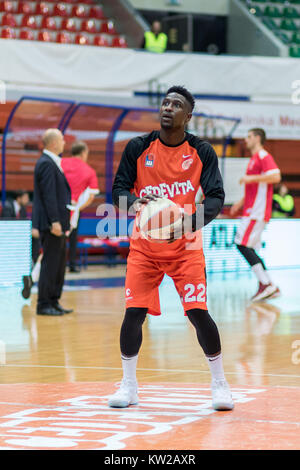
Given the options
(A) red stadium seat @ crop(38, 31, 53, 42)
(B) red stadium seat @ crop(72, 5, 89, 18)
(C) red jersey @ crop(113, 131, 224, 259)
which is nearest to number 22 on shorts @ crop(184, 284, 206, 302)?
(C) red jersey @ crop(113, 131, 224, 259)

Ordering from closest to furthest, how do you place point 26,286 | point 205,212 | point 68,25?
point 205,212
point 26,286
point 68,25

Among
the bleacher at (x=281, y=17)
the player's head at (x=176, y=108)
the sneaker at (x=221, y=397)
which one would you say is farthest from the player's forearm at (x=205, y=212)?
the bleacher at (x=281, y=17)

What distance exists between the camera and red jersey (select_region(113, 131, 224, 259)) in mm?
5336

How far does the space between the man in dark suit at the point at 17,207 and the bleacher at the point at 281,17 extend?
994 centimetres

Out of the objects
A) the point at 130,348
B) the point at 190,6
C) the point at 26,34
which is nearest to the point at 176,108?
the point at 130,348

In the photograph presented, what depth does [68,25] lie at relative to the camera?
21594 mm

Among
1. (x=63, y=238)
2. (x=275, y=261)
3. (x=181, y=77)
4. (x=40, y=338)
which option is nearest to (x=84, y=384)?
(x=40, y=338)

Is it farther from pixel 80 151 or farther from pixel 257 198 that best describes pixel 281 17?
pixel 257 198

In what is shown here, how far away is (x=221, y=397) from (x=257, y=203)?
22.8 ft

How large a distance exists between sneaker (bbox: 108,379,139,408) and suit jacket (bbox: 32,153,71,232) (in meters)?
4.70

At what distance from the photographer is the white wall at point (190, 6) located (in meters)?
24.5

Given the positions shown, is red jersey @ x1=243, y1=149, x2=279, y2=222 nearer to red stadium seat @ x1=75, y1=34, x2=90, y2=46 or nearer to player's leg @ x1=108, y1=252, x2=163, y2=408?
player's leg @ x1=108, y1=252, x2=163, y2=408

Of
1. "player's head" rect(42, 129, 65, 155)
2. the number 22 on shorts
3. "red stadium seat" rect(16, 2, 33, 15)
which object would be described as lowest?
the number 22 on shorts

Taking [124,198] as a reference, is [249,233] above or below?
below
